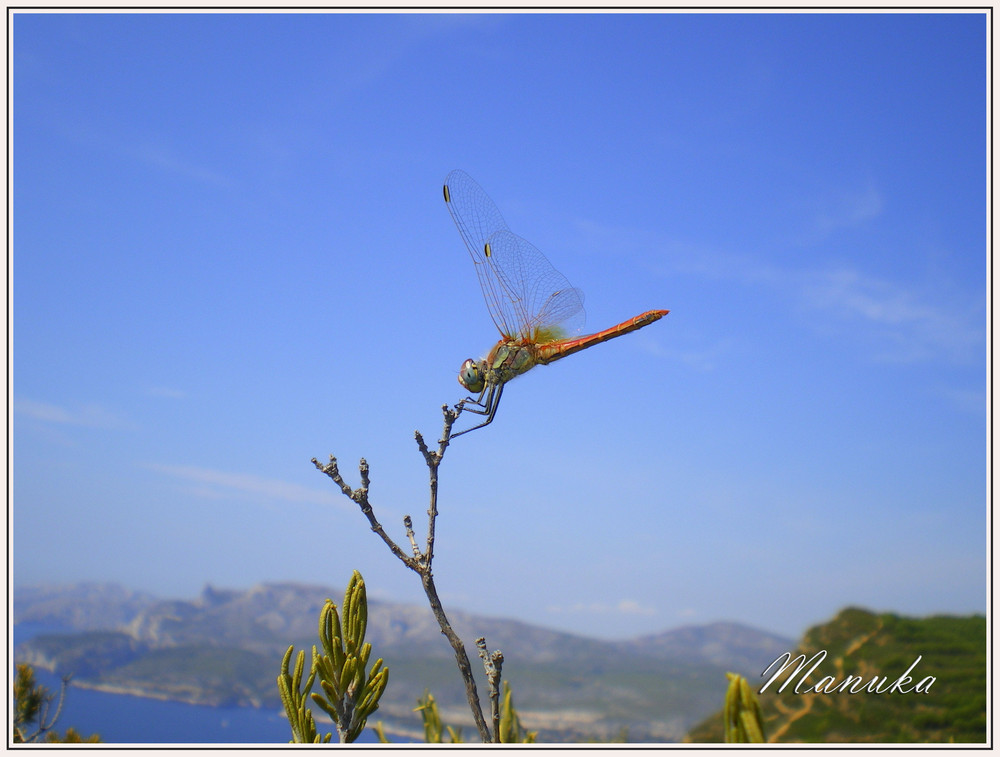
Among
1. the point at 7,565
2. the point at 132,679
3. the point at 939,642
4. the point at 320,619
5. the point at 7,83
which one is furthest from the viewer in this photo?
the point at 132,679

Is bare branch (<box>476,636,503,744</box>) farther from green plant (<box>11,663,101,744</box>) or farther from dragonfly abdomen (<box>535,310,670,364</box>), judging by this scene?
green plant (<box>11,663,101,744</box>)

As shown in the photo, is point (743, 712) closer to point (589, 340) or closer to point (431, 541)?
point (431, 541)

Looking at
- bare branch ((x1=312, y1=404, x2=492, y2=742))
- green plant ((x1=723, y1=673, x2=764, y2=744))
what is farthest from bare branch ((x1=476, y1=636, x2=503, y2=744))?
green plant ((x1=723, y1=673, x2=764, y2=744))

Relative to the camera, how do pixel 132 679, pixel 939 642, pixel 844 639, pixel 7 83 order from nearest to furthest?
pixel 7 83
pixel 939 642
pixel 844 639
pixel 132 679

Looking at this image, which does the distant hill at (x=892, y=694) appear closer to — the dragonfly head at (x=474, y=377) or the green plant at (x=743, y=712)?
the dragonfly head at (x=474, y=377)

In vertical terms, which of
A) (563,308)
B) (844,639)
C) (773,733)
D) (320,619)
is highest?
(563,308)
